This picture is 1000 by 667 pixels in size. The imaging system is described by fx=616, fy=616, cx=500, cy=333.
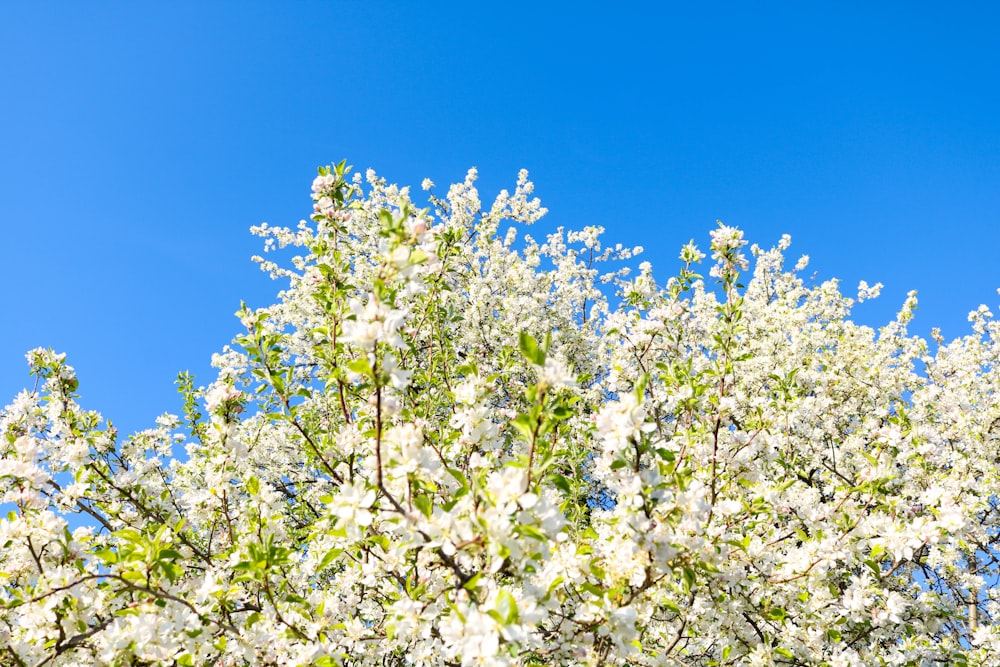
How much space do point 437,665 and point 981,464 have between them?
19.7ft

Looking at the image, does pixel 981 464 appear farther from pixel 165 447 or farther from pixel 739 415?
pixel 165 447

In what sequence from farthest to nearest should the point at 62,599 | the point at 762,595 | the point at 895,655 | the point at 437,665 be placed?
the point at 895,655, the point at 762,595, the point at 437,665, the point at 62,599

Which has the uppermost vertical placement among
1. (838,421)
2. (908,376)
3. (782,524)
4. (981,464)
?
(908,376)

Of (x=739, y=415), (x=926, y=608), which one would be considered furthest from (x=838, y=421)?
(x=926, y=608)

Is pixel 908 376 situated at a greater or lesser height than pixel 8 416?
greater

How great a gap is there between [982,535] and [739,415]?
261 centimetres

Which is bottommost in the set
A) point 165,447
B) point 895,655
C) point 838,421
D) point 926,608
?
point 895,655

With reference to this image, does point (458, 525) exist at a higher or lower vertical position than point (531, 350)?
lower

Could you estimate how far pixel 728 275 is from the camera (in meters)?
4.25

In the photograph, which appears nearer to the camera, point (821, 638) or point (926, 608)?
point (821, 638)

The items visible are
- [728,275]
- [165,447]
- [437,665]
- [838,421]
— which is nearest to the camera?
[437,665]

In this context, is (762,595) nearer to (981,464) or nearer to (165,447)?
(981,464)

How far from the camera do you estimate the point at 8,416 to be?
443 cm

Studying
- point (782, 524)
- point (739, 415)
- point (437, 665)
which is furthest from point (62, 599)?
point (739, 415)
